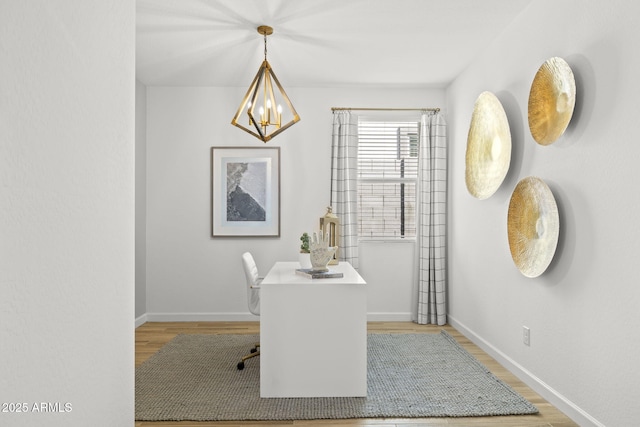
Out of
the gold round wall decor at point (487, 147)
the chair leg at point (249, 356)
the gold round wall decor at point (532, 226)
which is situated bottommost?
the chair leg at point (249, 356)

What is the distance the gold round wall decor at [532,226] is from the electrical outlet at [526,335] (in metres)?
0.43

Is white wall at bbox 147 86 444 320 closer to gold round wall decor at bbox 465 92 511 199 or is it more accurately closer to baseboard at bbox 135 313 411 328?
baseboard at bbox 135 313 411 328

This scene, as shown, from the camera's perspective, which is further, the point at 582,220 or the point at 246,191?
the point at 246,191

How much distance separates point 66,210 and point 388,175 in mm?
4431

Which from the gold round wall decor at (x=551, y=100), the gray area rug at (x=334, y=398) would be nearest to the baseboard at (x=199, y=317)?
the gray area rug at (x=334, y=398)

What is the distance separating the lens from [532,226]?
2980mm

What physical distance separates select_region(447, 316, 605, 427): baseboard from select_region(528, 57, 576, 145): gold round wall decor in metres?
1.50

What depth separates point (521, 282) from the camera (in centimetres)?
334

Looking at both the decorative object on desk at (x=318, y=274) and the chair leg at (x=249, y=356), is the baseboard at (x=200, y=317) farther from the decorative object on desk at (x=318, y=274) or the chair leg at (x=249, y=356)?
the decorative object on desk at (x=318, y=274)

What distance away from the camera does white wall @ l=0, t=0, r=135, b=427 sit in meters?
0.98

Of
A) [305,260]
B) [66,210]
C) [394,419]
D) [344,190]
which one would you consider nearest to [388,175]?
[344,190]

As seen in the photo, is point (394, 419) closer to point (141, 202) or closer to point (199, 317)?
point (199, 317)

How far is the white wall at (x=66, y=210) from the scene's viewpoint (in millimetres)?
985

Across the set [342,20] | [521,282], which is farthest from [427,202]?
[342,20]
